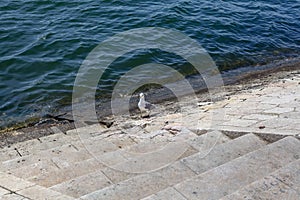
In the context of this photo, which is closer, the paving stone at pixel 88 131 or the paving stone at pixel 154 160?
the paving stone at pixel 154 160

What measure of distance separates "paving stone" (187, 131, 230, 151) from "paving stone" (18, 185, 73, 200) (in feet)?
5.08

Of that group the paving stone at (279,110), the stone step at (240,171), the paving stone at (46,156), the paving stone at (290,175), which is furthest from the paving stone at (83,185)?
the paving stone at (279,110)

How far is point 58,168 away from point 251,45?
797 cm

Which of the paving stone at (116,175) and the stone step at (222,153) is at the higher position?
the stone step at (222,153)

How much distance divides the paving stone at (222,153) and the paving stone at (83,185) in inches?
31.2

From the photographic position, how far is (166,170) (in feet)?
11.8

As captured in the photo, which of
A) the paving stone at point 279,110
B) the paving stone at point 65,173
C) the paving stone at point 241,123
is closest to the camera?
the paving stone at point 65,173

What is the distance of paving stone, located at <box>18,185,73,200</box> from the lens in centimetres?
331

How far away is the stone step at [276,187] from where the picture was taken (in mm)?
2967

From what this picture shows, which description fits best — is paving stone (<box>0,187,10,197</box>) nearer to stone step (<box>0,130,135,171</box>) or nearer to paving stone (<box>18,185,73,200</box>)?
paving stone (<box>18,185,73,200</box>)

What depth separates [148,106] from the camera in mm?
7531

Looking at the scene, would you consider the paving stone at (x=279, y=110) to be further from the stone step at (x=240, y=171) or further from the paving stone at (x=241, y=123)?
the stone step at (x=240, y=171)

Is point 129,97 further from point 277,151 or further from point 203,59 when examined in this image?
point 277,151

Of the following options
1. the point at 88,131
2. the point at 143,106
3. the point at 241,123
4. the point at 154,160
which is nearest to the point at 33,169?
the point at 154,160
